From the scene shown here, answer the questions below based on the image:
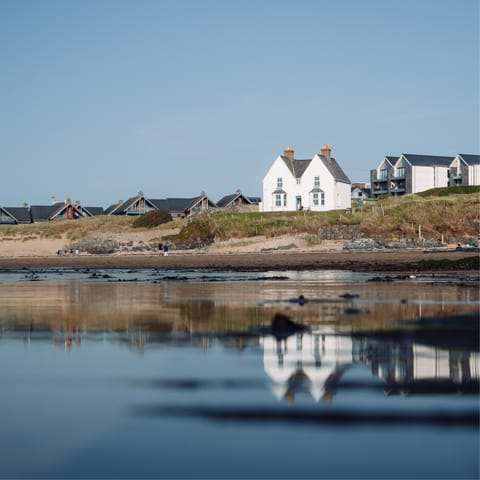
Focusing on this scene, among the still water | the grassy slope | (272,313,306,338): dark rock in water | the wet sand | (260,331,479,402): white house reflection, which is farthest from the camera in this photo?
the grassy slope

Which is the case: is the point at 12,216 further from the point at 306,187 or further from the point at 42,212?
the point at 306,187

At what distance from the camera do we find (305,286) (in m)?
26.5

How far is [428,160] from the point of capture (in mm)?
117375

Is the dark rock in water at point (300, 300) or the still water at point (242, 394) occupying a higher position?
the dark rock in water at point (300, 300)

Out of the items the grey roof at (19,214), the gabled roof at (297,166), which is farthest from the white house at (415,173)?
the grey roof at (19,214)

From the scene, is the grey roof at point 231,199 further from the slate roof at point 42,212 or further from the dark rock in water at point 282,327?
the dark rock in water at point 282,327

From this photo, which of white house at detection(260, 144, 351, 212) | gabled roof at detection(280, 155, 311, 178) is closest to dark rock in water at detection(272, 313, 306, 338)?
white house at detection(260, 144, 351, 212)

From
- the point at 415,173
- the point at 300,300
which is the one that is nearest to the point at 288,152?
the point at 415,173

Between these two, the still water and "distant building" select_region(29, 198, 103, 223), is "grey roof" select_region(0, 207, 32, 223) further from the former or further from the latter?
the still water

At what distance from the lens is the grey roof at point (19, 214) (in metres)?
110

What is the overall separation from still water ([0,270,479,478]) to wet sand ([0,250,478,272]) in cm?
2142

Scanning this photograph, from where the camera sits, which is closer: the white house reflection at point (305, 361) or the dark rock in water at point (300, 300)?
the white house reflection at point (305, 361)

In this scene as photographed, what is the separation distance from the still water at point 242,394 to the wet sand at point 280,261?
21.4 meters

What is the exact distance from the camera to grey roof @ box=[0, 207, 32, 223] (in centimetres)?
10994
